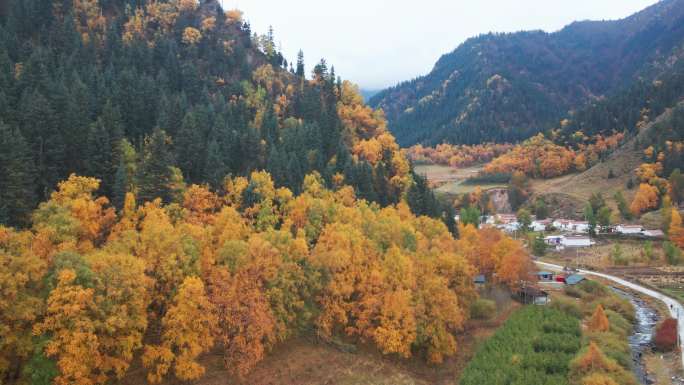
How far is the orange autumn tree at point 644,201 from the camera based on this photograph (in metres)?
178

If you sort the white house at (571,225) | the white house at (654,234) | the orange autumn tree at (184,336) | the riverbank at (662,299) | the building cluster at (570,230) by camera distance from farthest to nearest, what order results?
the white house at (571,225), the building cluster at (570,230), the white house at (654,234), the riverbank at (662,299), the orange autumn tree at (184,336)

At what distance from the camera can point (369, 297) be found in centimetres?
6147

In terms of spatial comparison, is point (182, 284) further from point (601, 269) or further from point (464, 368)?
point (601, 269)

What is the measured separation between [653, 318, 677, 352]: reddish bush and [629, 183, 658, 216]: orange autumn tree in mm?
117071

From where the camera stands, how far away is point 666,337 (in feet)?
237

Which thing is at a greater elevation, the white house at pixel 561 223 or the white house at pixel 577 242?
the white house at pixel 561 223

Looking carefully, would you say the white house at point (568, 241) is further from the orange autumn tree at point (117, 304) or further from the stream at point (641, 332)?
the orange autumn tree at point (117, 304)

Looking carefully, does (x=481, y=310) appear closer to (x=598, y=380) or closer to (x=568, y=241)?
(x=598, y=380)

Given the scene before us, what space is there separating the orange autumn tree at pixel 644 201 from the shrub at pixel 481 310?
125 metres

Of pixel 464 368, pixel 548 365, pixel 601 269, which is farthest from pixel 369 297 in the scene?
pixel 601 269

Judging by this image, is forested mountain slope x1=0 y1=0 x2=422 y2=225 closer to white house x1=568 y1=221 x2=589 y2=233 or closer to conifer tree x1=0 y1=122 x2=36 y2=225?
conifer tree x1=0 y1=122 x2=36 y2=225

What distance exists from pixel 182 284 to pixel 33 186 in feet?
83.7

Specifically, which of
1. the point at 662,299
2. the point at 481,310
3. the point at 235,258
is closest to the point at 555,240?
the point at 662,299

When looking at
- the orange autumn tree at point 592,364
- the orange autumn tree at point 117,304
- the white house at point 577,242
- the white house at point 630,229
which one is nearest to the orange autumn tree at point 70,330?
the orange autumn tree at point 117,304
